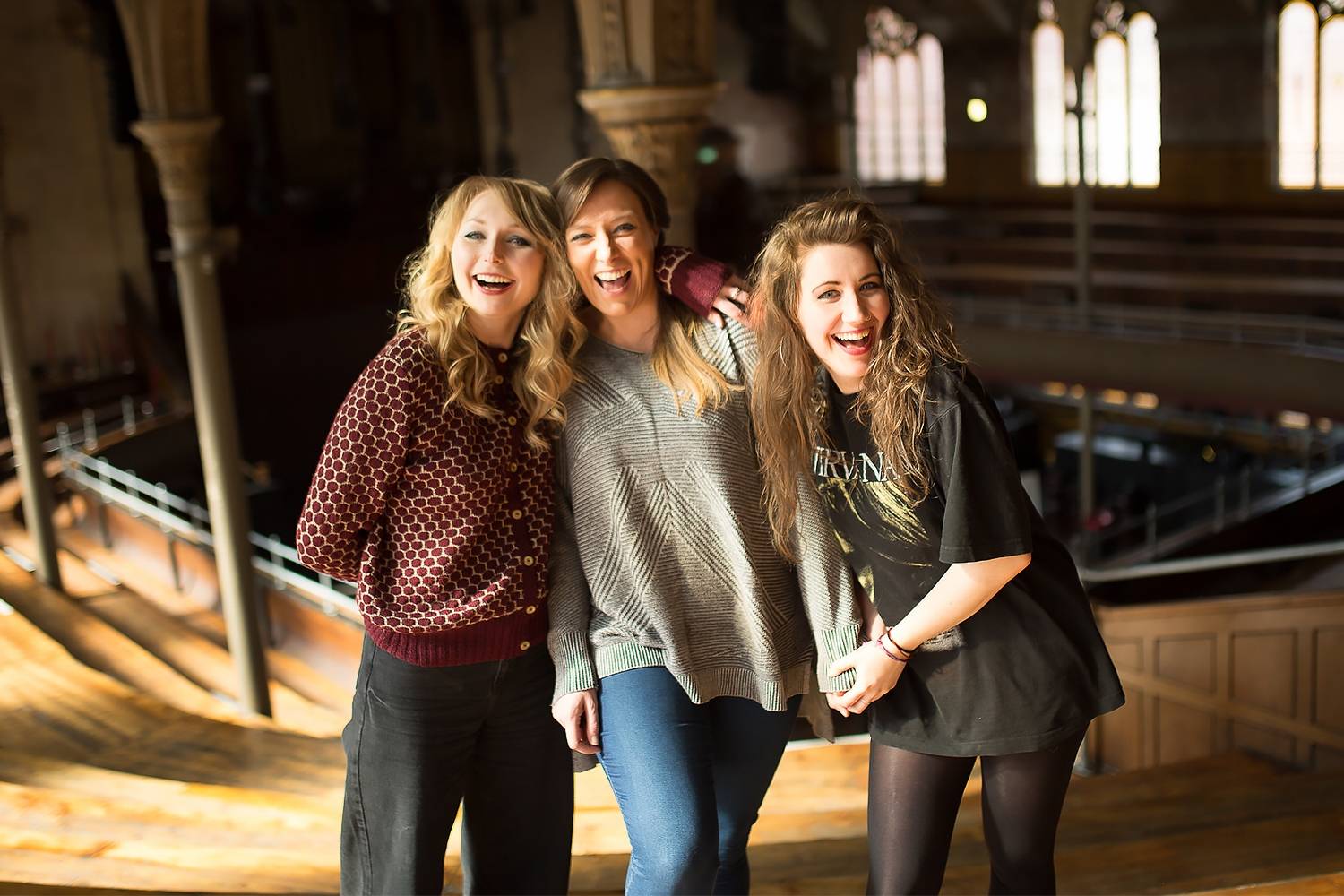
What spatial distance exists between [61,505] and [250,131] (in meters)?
6.79

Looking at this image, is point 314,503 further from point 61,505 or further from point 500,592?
point 61,505

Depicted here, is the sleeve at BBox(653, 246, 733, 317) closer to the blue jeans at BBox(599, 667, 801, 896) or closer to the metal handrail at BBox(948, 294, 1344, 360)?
the blue jeans at BBox(599, 667, 801, 896)

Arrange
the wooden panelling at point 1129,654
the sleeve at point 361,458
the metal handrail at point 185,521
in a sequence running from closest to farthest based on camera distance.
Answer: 1. the sleeve at point 361,458
2. the wooden panelling at point 1129,654
3. the metal handrail at point 185,521

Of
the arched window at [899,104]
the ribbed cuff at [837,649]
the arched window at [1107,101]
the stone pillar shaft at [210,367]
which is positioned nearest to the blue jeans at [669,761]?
the ribbed cuff at [837,649]

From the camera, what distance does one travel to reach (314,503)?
2330mm

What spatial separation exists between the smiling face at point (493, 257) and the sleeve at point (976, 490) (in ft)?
2.52

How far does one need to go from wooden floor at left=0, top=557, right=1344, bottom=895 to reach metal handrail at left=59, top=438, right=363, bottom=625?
1586mm

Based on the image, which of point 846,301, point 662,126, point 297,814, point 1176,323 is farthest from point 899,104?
point 846,301

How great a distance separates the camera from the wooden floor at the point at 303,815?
128 inches

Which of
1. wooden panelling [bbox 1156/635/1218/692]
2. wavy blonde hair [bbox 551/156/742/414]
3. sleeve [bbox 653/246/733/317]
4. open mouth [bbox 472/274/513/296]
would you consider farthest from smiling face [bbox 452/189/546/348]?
wooden panelling [bbox 1156/635/1218/692]

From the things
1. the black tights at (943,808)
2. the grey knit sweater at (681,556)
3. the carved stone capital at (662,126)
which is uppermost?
the carved stone capital at (662,126)

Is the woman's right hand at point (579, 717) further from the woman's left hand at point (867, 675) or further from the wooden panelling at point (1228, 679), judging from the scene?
the wooden panelling at point (1228, 679)

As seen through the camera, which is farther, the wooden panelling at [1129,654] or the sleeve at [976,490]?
the wooden panelling at [1129,654]

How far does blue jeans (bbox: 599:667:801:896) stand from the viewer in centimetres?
229
